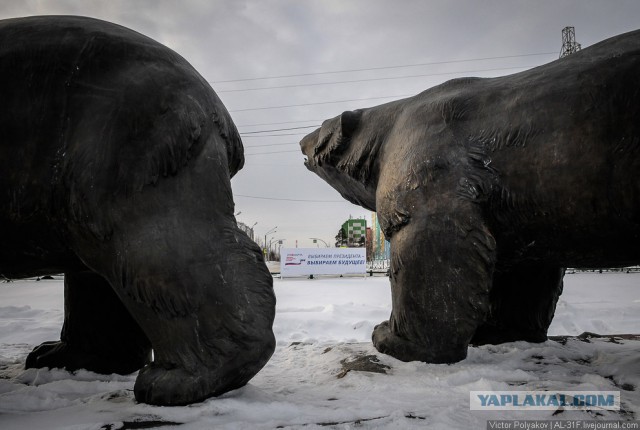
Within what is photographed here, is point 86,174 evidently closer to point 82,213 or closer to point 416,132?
point 82,213

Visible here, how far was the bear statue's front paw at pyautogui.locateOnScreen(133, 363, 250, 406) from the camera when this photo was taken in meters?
1.31

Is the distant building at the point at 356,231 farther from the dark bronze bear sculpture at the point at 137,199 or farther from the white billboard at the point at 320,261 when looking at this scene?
the dark bronze bear sculpture at the point at 137,199

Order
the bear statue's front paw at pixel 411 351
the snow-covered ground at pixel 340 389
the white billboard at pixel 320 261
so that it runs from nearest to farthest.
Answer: the snow-covered ground at pixel 340 389 → the bear statue's front paw at pixel 411 351 → the white billboard at pixel 320 261

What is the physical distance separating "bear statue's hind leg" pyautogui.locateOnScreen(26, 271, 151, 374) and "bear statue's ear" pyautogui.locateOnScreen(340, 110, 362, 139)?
1.55 meters

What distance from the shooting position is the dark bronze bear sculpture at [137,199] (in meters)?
1.33

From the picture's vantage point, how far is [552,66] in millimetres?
2010

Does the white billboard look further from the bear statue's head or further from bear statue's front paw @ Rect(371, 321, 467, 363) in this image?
bear statue's front paw @ Rect(371, 321, 467, 363)

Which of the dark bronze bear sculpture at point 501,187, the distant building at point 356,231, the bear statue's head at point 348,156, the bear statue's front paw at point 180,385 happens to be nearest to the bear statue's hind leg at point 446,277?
the dark bronze bear sculpture at point 501,187

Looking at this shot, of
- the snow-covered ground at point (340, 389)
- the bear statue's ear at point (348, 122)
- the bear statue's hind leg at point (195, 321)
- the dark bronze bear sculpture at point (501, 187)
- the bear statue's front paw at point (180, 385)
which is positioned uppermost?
the bear statue's ear at point (348, 122)

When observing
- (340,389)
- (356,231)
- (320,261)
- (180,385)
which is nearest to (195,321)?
(180,385)

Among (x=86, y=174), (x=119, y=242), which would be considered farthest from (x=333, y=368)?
(x=86, y=174)

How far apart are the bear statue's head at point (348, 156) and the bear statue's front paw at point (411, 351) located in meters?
0.87

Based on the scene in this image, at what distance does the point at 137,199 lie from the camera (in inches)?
52.4

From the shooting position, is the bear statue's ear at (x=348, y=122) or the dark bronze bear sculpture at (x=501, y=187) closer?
the dark bronze bear sculpture at (x=501, y=187)
